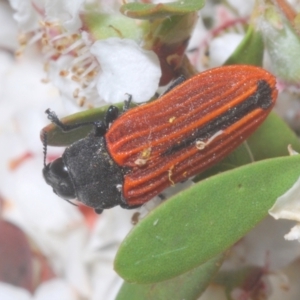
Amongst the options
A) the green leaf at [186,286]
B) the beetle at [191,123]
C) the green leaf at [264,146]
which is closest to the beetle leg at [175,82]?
the beetle at [191,123]

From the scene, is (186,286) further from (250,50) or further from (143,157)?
(250,50)

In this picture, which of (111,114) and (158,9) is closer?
(158,9)

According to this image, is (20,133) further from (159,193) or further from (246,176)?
(246,176)

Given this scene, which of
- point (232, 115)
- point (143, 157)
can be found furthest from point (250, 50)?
point (143, 157)

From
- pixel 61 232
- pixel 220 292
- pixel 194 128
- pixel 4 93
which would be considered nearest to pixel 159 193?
pixel 194 128

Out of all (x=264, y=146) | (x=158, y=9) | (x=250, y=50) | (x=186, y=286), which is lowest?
(x=186, y=286)

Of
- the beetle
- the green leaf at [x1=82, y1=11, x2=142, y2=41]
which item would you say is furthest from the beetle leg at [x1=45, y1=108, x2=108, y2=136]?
the green leaf at [x1=82, y1=11, x2=142, y2=41]

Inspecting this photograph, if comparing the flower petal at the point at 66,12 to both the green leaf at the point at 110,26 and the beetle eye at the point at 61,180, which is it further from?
the beetle eye at the point at 61,180
